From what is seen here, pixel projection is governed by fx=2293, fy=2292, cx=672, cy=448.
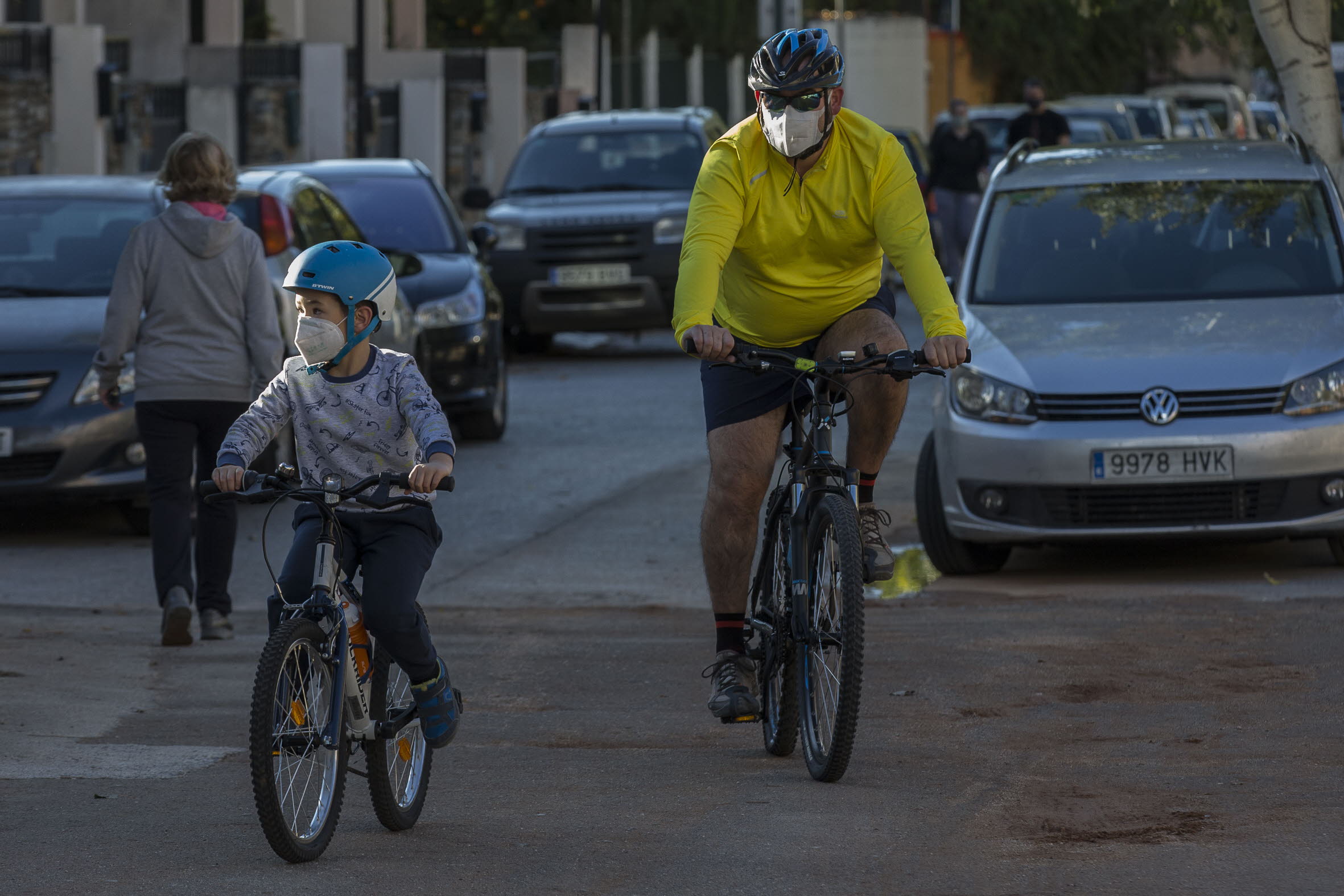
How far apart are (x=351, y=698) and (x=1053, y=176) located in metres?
6.10

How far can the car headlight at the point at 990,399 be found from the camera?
9141mm

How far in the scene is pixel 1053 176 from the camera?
10570mm

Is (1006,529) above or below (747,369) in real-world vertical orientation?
below

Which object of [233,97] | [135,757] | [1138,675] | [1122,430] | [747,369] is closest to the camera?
[747,369]

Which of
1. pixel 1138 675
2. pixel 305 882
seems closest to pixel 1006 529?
pixel 1138 675

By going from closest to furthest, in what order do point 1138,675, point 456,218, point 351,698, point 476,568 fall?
point 351,698 < point 1138,675 < point 476,568 < point 456,218

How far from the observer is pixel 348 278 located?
5352mm

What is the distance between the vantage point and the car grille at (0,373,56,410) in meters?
10.7

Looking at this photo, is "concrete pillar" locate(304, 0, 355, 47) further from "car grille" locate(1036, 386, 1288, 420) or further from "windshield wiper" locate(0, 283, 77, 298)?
"car grille" locate(1036, 386, 1288, 420)

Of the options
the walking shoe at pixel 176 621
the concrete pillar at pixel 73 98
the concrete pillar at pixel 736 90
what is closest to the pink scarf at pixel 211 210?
the walking shoe at pixel 176 621

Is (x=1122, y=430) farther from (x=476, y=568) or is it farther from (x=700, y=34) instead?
(x=700, y=34)

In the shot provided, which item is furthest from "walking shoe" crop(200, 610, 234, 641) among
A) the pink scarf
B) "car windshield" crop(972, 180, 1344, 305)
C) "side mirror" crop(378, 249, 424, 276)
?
"side mirror" crop(378, 249, 424, 276)

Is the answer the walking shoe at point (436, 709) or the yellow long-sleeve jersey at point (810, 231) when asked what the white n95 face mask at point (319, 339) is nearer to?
the walking shoe at point (436, 709)

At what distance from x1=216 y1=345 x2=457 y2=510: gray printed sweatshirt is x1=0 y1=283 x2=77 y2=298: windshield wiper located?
616 centimetres
